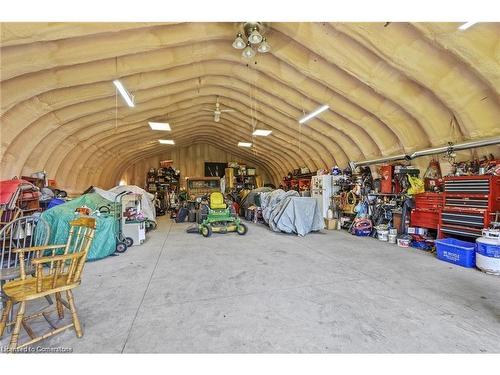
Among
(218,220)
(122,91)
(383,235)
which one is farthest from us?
(218,220)

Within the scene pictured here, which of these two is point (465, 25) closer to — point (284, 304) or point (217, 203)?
point (284, 304)

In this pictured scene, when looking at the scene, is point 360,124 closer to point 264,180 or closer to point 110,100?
point 110,100

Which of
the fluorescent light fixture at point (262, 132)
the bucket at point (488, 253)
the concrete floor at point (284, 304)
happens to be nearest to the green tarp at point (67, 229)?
the concrete floor at point (284, 304)

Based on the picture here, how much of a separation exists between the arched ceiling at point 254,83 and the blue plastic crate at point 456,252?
6.89 ft

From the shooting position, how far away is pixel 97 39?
4055 millimetres

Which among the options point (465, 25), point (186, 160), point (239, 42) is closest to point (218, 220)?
point (239, 42)

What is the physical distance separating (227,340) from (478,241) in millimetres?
4294

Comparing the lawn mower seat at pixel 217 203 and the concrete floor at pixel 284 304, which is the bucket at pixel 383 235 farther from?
the lawn mower seat at pixel 217 203

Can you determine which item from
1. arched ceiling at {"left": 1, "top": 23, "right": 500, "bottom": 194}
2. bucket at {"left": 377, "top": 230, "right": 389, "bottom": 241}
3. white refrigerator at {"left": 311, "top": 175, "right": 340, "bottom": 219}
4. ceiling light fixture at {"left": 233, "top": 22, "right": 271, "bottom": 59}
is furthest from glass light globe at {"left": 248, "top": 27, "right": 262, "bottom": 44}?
white refrigerator at {"left": 311, "top": 175, "right": 340, "bottom": 219}

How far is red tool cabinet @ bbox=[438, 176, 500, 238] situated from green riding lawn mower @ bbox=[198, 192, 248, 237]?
4591 millimetres

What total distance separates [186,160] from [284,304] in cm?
1336

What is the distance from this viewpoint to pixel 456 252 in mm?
4148

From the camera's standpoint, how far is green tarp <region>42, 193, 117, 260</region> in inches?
170
